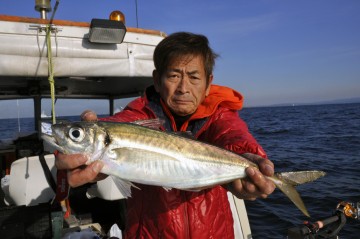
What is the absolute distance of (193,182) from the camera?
293 centimetres

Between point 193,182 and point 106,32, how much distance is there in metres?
3.51

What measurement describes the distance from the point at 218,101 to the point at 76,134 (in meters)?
1.66

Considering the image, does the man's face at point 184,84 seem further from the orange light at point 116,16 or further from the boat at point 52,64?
the orange light at point 116,16

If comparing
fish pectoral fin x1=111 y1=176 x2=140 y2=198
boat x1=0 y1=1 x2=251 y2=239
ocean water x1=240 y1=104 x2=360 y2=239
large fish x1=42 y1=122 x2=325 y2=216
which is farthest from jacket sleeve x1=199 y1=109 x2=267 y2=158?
ocean water x1=240 y1=104 x2=360 y2=239

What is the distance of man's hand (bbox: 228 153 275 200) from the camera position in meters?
2.92

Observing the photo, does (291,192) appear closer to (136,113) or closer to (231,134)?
(231,134)

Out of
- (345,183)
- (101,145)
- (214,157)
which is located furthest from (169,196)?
(345,183)

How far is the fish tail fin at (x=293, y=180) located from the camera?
3.11 meters

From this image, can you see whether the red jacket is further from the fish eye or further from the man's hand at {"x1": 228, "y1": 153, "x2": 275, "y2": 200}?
the fish eye

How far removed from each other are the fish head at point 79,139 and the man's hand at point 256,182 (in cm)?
146

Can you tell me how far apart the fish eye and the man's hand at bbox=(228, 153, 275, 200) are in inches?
64.2

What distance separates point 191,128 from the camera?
3.58 m

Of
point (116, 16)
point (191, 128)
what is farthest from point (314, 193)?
point (116, 16)

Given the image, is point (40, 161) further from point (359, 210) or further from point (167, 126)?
point (359, 210)
